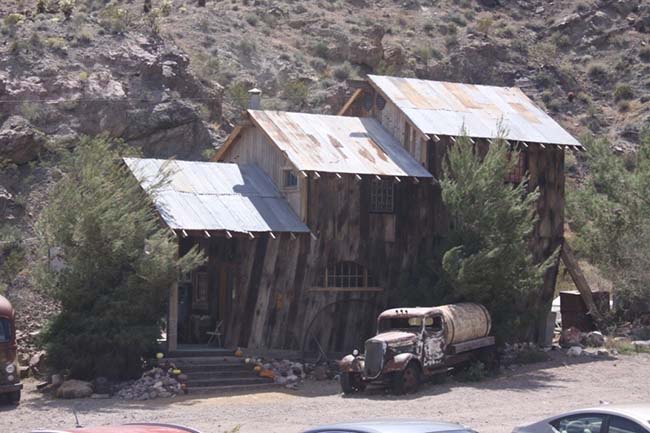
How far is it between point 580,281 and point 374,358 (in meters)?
11.1

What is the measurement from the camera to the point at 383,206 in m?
28.3

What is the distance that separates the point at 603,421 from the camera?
11.4 m

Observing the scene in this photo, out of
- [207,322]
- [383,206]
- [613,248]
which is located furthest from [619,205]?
[207,322]

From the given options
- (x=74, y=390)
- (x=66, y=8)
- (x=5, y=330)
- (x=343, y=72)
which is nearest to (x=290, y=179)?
(x=74, y=390)

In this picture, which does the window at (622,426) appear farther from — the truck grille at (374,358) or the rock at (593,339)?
the rock at (593,339)

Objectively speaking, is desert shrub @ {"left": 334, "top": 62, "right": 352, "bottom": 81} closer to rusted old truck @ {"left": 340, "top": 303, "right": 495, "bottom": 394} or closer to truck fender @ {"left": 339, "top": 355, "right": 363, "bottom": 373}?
rusted old truck @ {"left": 340, "top": 303, "right": 495, "bottom": 394}

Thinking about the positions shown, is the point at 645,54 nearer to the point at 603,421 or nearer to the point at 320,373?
the point at 320,373

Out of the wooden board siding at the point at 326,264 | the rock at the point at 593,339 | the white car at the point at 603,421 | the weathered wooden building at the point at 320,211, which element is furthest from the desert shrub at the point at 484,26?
the white car at the point at 603,421

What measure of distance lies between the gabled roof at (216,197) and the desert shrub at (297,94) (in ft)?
75.8

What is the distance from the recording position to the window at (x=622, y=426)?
1098 cm

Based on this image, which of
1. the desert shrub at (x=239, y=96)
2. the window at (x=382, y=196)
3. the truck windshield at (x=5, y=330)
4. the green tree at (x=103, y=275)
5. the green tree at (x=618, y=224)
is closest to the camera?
the truck windshield at (x=5, y=330)

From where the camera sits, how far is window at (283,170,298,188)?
90.5 ft

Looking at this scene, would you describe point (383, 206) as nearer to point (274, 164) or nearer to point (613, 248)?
point (274, 164)

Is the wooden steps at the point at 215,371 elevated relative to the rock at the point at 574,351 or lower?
lower
